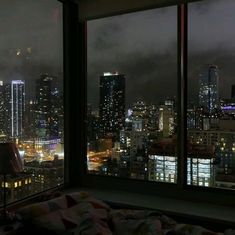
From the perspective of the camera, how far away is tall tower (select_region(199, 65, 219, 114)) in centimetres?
305

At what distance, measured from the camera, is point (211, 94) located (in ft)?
10.1

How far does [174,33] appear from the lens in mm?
3152

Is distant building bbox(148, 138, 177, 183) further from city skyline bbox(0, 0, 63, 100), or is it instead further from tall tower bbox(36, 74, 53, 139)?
city skyline bbox(0, 0, 63, 100)

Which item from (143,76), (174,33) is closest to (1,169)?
(143,76)

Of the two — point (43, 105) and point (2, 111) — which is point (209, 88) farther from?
point (2, 111)

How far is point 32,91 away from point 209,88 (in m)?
1.62

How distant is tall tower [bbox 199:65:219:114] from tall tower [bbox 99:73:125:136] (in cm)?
80

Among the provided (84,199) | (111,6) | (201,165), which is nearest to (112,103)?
(111,6)

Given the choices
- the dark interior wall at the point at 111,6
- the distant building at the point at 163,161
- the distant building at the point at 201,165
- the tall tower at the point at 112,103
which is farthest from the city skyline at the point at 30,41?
the distant building at the point at 201,165

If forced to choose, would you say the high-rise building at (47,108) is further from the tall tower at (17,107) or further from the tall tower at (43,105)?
the tall tower at (17,107)

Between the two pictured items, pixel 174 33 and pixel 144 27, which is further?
pixel 144 27

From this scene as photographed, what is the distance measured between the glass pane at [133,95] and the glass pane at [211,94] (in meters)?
0.17

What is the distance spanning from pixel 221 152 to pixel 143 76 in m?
1.04

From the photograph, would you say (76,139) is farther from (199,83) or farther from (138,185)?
(199,83)
